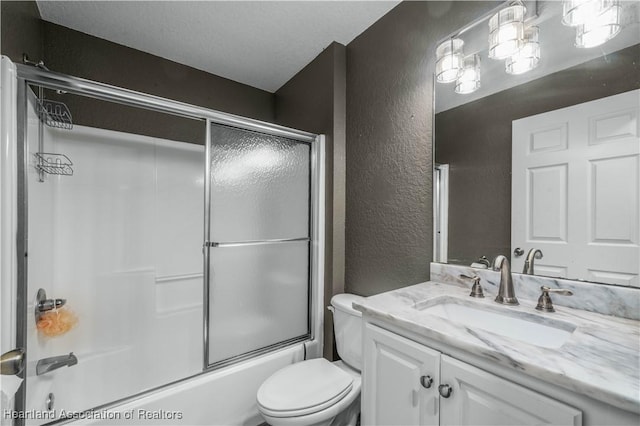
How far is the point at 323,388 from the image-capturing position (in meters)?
1.33

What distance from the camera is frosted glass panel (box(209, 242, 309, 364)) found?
1630 mm

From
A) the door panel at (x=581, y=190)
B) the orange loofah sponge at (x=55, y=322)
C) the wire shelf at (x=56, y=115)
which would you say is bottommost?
the orange loofah sponge at (x=55, y=322)

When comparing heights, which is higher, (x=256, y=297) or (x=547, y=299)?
(x=547, y=299)

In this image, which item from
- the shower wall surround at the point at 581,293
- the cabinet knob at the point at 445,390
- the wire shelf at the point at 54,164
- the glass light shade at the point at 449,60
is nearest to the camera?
the cabinet knob at the point at 445,390

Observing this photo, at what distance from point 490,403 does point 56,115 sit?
8.06 ft

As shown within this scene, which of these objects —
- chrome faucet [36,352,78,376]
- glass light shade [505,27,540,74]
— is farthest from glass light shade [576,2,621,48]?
chrome faucet [36,352,78,376]

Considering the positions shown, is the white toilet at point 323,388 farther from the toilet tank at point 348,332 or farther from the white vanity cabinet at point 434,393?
the white vanity cabinet at point 434,393

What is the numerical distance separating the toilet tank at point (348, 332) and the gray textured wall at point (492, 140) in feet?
2.09

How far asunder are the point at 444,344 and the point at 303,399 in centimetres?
80

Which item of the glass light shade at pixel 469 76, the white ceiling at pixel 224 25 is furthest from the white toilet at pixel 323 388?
the white ceiling at pixel 224 25

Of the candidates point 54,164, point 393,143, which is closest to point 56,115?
point 54,164

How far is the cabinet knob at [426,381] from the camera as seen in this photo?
794 millimetres

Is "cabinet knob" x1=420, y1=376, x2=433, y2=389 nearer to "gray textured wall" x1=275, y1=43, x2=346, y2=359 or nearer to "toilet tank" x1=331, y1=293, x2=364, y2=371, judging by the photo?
"toilet tank" x1=331, y1=293, x2=364, y2=371

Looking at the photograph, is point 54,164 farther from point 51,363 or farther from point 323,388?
point 323,388
